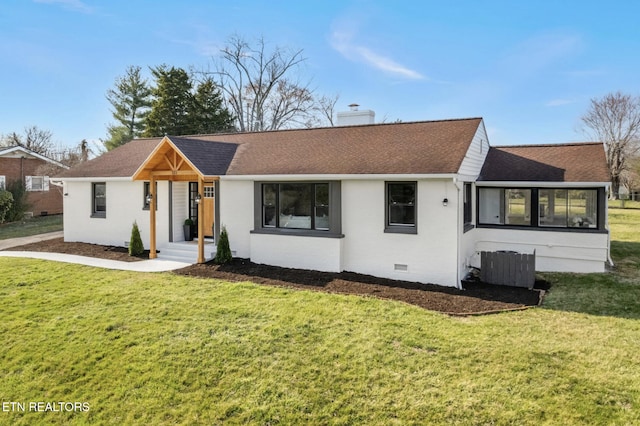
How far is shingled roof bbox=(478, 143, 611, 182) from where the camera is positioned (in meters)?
12.1

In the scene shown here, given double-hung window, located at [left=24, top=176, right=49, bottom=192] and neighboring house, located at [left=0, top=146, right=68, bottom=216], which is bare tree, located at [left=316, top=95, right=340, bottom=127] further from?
double-hung window, located at [left=24, top=176, right=49, bottom=192]

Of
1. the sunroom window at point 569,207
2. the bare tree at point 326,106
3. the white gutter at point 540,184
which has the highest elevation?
the bare tree at point 326,106

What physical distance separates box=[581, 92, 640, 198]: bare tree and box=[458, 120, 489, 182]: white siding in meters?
39.3

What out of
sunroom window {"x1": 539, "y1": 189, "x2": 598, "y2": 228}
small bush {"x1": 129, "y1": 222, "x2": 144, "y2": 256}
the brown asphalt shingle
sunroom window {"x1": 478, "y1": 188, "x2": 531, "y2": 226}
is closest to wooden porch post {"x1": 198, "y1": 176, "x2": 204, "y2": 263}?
small bush {"x1": 129, "y1": 222, "x2": 144, "y2": 256}

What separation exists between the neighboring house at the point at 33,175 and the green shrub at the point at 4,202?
7.60 feet

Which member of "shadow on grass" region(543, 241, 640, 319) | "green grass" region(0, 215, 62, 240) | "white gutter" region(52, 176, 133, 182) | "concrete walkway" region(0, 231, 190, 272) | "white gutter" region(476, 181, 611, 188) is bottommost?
"shadow on grass" region(543, 241, 640, 319)

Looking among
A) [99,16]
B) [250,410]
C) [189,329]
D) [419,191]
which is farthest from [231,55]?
[250,410]

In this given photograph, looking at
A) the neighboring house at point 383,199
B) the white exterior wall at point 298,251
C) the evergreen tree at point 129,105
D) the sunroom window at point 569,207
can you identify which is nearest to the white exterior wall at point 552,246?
the neighboring house at point 383,199

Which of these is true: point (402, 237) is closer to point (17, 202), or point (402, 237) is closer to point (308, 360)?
point (308, 360)

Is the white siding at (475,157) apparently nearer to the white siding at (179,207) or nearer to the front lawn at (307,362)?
the front lawn at (307,362)

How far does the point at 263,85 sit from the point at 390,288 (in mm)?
31636

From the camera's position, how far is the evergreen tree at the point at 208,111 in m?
34.8

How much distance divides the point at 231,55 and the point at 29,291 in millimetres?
32366

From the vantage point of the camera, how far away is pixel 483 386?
214 inches
